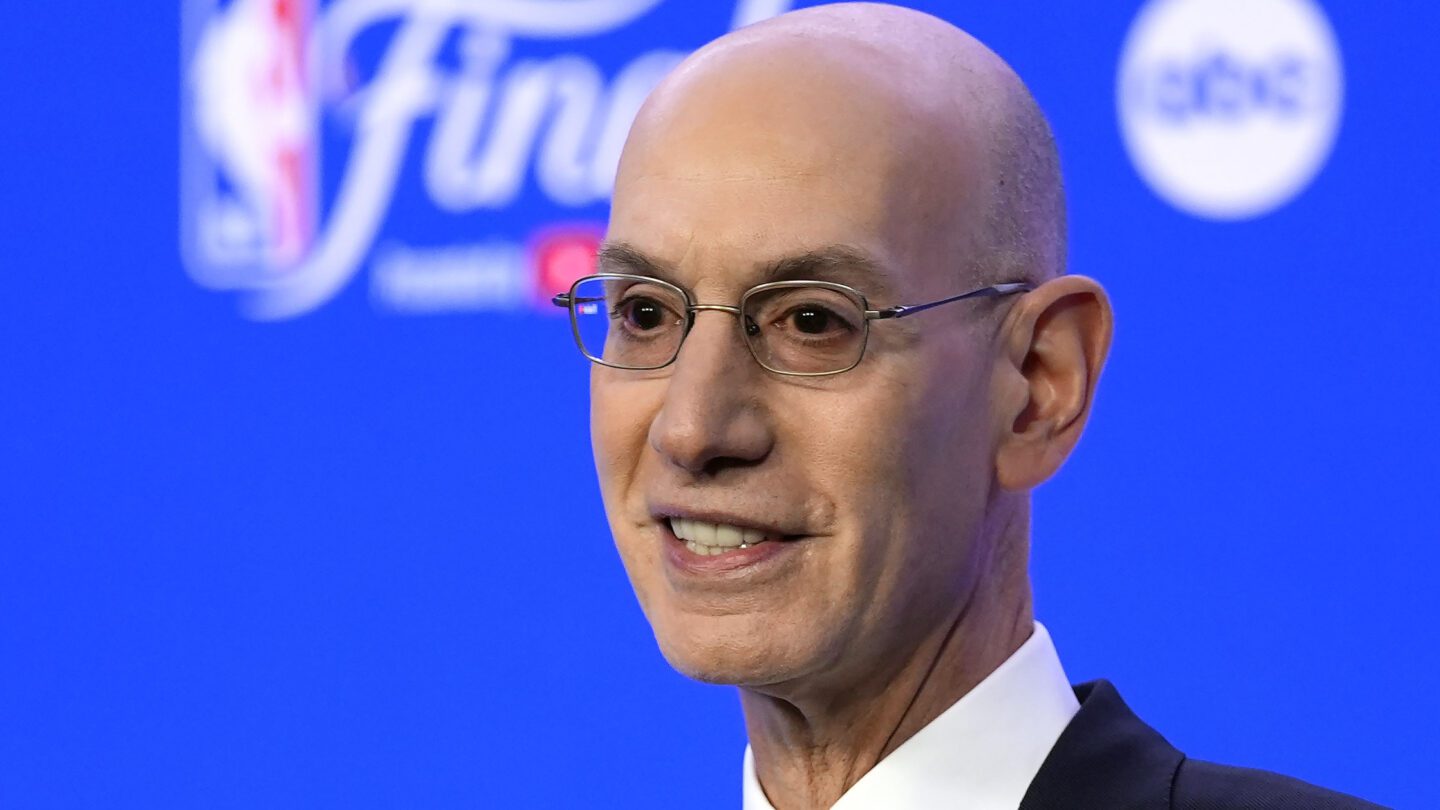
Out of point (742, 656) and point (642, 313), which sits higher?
point (642, 313)

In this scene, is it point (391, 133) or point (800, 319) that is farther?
point (391, 133)

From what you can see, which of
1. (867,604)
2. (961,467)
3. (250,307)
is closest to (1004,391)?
(961,467)

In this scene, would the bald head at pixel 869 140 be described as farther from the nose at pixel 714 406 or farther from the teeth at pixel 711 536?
the teeth at pixel 711 536

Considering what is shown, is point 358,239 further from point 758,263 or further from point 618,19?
point 758,263

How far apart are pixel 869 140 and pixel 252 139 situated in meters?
2.09

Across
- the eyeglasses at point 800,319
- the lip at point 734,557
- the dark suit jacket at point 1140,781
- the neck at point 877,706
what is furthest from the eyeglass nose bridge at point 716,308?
the dark suit jacket at point 1140,781

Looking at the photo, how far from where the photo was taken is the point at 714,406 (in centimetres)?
130

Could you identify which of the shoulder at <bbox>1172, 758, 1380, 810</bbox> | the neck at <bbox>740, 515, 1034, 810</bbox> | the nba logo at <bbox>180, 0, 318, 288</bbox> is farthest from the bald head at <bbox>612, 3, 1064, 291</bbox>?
the nba logo at <bbox>180, 0, 318, 288</bbox>

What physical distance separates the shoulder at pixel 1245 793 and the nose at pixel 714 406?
42 centimetres

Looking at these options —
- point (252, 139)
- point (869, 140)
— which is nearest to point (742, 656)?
point (869, 140)

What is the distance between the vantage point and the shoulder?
4.56ft

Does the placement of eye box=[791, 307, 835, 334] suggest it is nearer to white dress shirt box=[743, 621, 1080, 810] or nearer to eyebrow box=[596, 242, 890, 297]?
eyebrow box=[596, 242, 890, 297]

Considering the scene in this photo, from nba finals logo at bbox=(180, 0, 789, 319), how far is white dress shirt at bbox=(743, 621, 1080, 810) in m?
1.77

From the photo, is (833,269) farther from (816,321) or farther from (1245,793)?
(1245,793)
